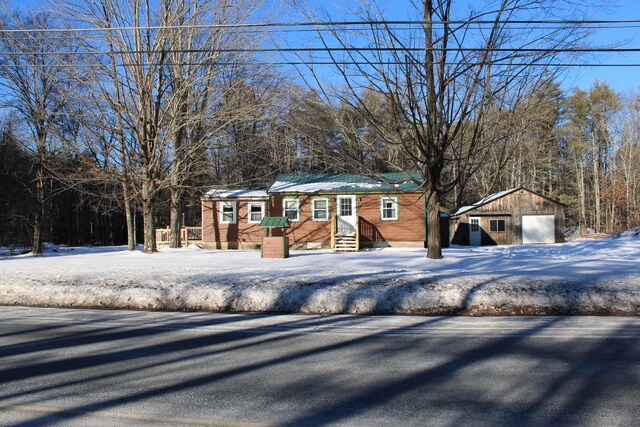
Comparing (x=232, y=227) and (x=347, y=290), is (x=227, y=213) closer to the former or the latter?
(x=232, y=227)

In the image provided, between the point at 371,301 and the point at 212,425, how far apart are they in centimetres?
561

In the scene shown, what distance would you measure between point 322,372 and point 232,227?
71.6 feet

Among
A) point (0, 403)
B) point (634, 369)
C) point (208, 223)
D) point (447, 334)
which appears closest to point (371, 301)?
point (447, 334)

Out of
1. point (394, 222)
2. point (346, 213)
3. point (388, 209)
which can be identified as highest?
point (388, 209)

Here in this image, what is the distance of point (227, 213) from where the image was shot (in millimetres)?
26406

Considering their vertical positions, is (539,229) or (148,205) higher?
(148,205)

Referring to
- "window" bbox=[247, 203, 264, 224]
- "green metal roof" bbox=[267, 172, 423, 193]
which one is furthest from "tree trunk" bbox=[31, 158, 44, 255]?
"green metal roof" bbox=[267, 172, 423, 193]

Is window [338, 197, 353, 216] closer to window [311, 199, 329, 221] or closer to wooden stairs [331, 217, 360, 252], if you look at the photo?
window [311, 199, 329, 221]

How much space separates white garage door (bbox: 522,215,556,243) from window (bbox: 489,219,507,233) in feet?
4.49

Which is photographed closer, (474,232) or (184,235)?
(184,235)

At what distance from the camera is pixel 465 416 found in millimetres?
3896

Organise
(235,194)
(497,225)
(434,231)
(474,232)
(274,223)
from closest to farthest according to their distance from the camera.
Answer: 1. (434,231)
2. (274,223)
3. (235,194)
4. (497,225)
5. (474,232)

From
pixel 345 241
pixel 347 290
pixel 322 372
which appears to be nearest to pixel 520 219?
pixel 345 241

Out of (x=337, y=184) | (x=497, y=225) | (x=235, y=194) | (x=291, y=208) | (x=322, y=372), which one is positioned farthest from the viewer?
(x=497, y=225)
